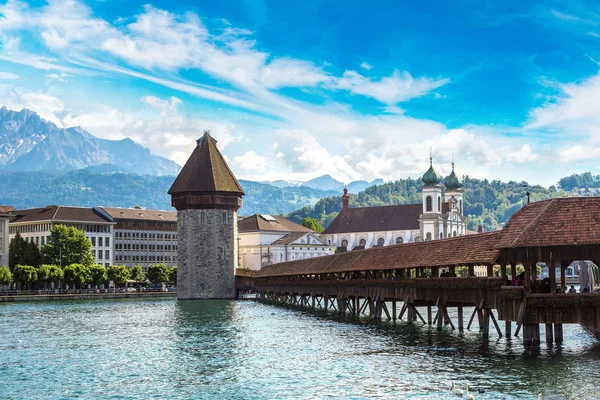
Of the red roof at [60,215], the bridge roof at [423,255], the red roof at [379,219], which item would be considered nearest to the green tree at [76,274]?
the red roof at [60,215]

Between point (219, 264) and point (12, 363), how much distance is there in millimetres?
63071

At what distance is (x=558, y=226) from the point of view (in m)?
30.4

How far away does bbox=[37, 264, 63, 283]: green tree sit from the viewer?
4107 inches

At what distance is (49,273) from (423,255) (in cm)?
7122

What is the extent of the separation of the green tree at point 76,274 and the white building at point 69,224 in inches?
816

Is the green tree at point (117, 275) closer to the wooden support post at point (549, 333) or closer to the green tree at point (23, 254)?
the green tree at point (23, 254)

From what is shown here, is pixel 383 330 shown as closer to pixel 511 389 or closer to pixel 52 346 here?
pixel 52 346

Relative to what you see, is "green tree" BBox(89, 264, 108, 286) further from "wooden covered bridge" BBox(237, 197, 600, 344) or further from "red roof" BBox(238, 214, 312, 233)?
"wooden covered bridge" BBox(237, 197, 600, 344)

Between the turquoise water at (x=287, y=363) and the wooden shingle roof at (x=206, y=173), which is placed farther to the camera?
the wooden shingle roof at (x=206, y=173)

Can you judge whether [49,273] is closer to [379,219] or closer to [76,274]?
[76,274]

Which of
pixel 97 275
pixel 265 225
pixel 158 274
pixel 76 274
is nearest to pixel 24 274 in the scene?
pixel 76 274

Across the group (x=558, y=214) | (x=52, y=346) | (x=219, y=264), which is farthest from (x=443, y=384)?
(x=219, y=264)

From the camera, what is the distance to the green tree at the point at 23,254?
4663 inches

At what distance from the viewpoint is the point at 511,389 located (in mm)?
24516
